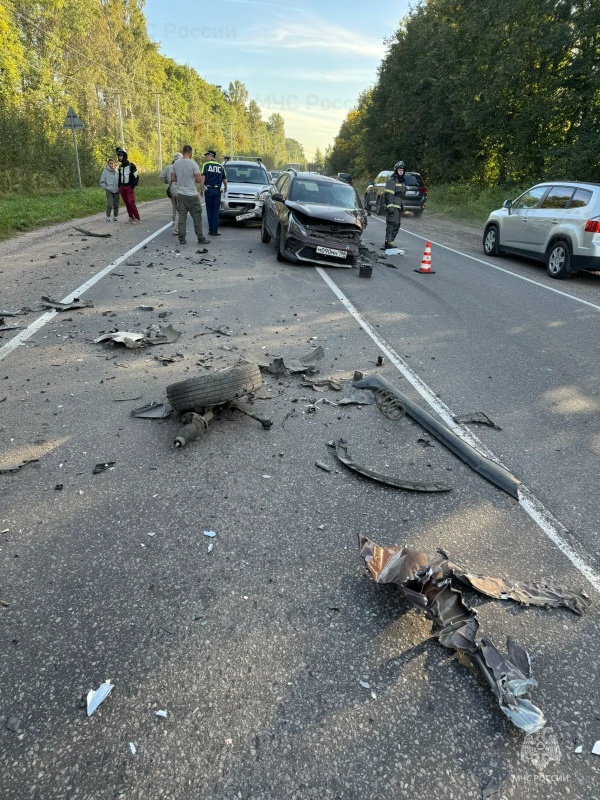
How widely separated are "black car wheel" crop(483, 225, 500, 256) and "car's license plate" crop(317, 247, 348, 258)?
17.3 feet

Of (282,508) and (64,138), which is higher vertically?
(64,138)

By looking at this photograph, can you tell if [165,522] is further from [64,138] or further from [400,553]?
[64,138]

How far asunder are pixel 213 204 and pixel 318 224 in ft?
14.8

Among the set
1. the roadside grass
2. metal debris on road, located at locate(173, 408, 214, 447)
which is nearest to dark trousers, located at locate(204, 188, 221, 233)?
the roadside grass

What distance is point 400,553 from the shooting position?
8.84ft

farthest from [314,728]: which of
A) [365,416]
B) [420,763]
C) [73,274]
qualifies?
[73,274]

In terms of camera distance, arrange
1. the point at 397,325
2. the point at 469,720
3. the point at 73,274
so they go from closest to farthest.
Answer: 1. the point at 469,720
2. the point at 397,325
3. the point at 73,274

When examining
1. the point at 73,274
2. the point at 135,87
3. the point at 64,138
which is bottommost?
the point at 73,274

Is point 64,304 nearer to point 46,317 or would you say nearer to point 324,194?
point 46,317

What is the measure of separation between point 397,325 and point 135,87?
67423mm

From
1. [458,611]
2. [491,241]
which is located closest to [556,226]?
[491,241]

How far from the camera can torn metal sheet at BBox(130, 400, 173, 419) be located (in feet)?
14.0

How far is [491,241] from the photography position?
1389cm

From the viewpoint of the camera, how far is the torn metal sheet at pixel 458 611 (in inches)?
82.1
